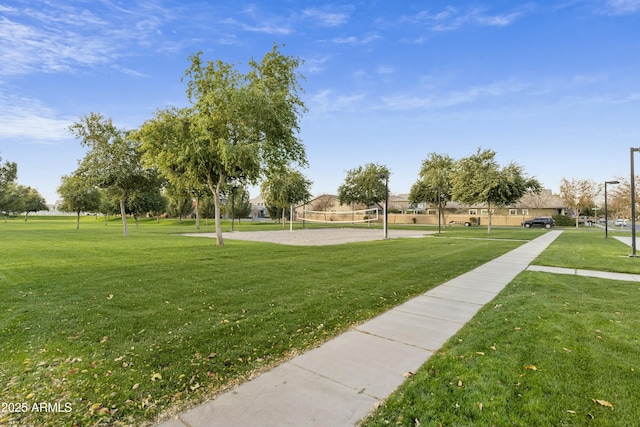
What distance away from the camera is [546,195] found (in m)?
54.6

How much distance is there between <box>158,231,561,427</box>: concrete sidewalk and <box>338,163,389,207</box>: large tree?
121 ft

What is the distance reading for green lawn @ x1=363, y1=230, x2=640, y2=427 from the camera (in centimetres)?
237

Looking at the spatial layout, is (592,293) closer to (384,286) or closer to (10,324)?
(384,286)

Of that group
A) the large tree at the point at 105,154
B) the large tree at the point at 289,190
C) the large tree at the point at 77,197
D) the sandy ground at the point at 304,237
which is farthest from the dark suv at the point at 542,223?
the large tree at the point at 77,197

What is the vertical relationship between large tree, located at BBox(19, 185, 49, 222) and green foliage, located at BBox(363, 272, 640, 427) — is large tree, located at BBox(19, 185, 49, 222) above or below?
above

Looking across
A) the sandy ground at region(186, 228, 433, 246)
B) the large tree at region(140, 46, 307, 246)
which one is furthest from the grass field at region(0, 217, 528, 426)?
the sandy ground at region(186, 228, 433, 246)

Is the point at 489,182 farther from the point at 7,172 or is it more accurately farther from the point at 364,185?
the point at 7,172

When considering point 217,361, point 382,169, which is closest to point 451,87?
point 217,361

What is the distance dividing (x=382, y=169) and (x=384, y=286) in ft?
123

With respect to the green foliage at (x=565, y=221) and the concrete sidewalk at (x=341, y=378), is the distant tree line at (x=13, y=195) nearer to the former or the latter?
the concrete sidewalk at (x=341, y=378)

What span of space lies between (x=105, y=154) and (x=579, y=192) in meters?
54.8

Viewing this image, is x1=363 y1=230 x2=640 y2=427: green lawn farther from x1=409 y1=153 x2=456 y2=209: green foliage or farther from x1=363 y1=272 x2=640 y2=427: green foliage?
x1=409 y1=153 x2=456 y2=209: green foliage

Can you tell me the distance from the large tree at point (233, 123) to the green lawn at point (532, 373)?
10909 millimetres

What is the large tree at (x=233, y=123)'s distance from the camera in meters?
13.2
